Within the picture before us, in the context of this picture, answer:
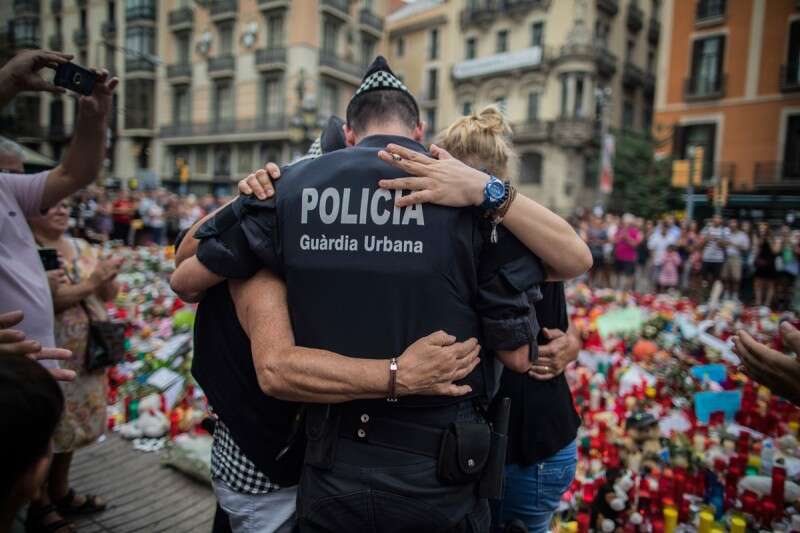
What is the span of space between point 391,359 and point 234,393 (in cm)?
61

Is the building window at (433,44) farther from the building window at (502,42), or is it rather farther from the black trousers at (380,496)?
the black trousers at (380,496)

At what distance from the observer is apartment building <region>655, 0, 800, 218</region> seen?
71.6 feet

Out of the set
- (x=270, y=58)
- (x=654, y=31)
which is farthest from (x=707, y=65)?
(x=270, y=58)

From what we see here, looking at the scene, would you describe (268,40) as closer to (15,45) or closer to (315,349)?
(15,45)

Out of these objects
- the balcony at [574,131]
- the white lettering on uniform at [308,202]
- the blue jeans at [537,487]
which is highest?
the balcony at [574,131]

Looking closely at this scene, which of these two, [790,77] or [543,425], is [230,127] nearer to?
[790,77]

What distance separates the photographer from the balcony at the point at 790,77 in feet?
70.3

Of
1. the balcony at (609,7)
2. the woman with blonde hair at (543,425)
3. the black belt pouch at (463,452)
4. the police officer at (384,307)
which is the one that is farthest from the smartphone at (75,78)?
the balcony at (609,7)

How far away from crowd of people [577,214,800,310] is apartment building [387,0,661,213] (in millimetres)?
16445

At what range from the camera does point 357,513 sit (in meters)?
1.44

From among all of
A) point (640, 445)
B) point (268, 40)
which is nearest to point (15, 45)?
point (640, 445)

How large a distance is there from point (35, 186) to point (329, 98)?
33.8 meters

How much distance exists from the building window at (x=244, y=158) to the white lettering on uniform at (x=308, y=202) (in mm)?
35497

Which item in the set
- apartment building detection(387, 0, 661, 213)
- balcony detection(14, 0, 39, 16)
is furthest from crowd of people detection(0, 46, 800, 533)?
apartment building detection(387, 0, 661, 213)
